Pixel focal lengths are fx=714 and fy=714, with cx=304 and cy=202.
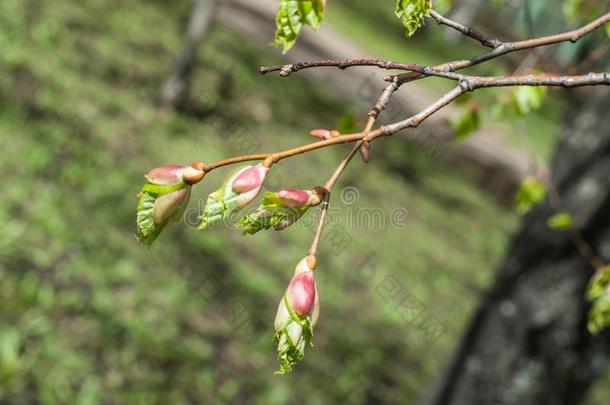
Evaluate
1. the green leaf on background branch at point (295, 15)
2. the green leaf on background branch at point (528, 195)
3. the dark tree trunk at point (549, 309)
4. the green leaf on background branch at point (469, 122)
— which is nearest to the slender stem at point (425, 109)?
the green leaf on background branch at point (295, 15)

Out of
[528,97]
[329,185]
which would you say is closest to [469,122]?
[528,97]

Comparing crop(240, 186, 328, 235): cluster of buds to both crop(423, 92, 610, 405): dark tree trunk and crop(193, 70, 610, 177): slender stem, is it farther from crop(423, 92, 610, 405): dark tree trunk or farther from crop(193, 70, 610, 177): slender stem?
crop(423, 92, 610, 405): dark tree trunk

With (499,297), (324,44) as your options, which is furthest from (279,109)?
(499,297)

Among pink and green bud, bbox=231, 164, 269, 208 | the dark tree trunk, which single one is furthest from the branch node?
the dark tree trunk

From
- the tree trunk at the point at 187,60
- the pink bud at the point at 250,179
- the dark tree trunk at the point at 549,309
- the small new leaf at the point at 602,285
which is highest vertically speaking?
the pink bud at the point at 250,179

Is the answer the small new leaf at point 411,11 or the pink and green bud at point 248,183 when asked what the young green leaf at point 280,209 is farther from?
the small new leaf at point 411,11

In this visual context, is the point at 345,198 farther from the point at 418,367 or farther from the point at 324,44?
the point at 324,44
